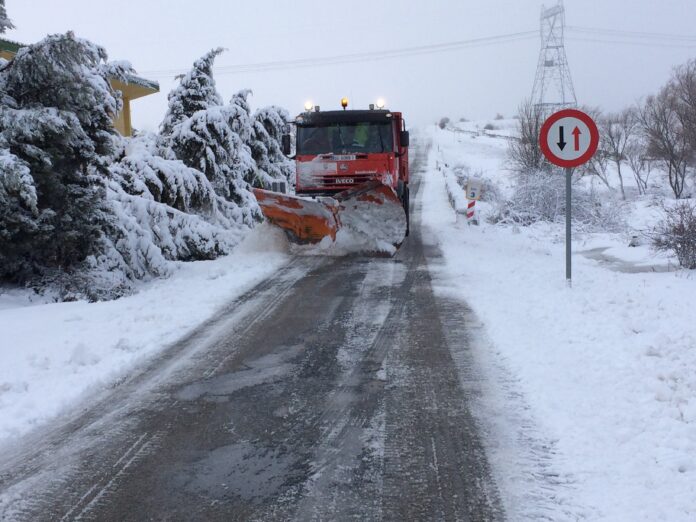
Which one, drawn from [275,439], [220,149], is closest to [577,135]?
[275,439]

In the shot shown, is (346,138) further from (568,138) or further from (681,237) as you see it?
(681,237)

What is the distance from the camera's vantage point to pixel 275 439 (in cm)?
354

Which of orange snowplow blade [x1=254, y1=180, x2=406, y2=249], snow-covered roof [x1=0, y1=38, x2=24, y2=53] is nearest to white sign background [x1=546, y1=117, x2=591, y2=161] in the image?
orange snowplow blade [x1=254, y1=180, x2=406, y2=249]

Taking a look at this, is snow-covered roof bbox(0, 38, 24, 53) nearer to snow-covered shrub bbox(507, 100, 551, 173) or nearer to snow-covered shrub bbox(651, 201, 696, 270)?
snow-covered shrub bbox(651, 201, 696, 270)

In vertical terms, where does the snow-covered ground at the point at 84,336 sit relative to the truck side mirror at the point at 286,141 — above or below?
below

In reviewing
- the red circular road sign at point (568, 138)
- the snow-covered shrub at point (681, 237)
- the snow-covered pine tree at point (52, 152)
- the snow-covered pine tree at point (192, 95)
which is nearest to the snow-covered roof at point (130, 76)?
the snow-covered pine tree at point (192, 95)

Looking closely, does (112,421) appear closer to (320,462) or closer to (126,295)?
(320,462)

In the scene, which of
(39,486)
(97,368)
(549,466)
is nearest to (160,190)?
(97,368)

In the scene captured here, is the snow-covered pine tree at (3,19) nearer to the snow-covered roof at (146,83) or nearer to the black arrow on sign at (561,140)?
the black arrow on sign at (561,140)

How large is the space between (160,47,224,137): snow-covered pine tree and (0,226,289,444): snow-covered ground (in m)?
7.33

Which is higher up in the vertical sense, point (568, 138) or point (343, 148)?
point (343, 148)

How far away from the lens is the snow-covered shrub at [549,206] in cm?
1909

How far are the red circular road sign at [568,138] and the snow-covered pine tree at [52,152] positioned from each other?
5.75 meters

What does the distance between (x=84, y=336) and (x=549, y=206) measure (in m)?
16.9
